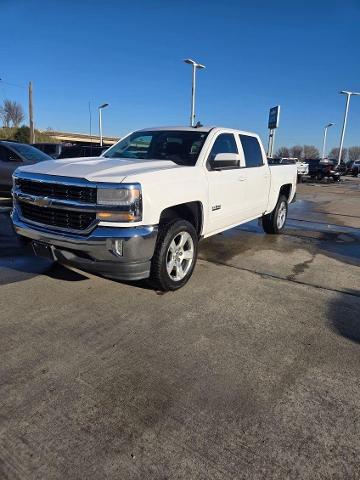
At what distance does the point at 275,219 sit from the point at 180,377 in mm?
5436

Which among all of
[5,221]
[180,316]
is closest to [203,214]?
[180,316]

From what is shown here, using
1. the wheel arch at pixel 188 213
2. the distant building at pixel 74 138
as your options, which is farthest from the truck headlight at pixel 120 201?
the distant building at pixel 74 138

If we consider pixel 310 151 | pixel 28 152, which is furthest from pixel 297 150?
pixel 28 152

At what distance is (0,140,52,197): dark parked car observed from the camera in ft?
31.7

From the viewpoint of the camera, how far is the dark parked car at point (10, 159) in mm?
9656

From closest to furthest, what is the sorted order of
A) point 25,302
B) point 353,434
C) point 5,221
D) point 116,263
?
point 353,434 < point 116,263 < point 25,302 < point 5,221

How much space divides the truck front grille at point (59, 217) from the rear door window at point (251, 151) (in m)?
3.18

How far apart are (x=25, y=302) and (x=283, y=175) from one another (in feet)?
18.0

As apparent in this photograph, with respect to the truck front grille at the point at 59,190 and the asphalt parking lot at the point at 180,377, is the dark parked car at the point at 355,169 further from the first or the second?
the truck front grille at the point at 59,190

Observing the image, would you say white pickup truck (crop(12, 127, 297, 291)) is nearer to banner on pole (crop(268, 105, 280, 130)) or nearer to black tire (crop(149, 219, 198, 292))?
black tire (crop(149, 219, 198, 292))

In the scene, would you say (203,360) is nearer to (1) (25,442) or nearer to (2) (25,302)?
(1) (25,442)

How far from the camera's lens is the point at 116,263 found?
144 inches

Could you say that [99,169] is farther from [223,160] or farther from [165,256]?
[223,160]

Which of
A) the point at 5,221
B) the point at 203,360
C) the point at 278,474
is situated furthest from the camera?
the point at 5,221
